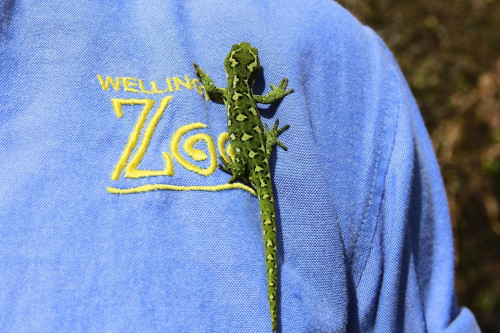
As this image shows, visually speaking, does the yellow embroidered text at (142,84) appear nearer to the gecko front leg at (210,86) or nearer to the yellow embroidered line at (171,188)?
the gecko front leg at (210,86)

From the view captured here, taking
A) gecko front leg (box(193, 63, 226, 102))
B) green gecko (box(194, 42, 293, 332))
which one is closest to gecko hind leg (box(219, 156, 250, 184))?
green gecko (box(194, 42, 293, 332))

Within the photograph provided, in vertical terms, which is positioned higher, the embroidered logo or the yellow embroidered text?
the yellow embroidered text

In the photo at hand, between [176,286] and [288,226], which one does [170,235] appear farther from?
[288,226]

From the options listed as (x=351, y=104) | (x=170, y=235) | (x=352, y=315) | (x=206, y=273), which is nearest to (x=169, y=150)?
(x=170, y=235)

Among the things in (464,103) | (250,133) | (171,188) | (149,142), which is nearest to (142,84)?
(149,142)

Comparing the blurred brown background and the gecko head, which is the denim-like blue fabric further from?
the blurred brown background

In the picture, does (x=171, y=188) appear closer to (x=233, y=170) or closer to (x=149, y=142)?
(x=149, y=142)
